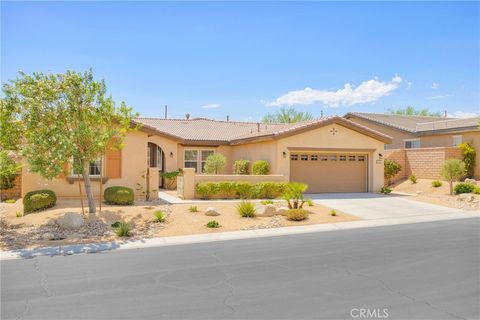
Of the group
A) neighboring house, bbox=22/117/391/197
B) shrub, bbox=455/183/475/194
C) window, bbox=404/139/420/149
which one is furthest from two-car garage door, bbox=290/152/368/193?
window, bbox=404/139/420/149

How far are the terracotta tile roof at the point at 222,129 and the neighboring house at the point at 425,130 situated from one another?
304 inches

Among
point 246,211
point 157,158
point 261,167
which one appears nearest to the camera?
point 246,211

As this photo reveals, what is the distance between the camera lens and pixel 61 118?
1359cm

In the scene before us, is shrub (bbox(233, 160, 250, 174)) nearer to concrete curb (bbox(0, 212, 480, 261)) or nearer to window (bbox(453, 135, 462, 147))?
concrete curb (bbox(0, 212, 480, 261))

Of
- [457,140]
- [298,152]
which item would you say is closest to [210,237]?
[298,152]

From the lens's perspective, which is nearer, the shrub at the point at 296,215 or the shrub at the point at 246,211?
the shrub at the point at 296,215

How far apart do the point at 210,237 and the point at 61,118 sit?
670 cm

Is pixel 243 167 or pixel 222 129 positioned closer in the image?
pixel 243 167

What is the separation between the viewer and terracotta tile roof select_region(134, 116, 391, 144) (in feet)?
75.3

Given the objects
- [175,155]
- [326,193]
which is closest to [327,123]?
[326,193]

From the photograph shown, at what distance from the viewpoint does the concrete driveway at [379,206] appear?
666 inches

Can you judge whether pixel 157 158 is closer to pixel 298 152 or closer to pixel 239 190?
pixel 239 190

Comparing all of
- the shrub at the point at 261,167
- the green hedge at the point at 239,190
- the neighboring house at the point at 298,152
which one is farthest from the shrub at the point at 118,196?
the shrub at the point at 261,167

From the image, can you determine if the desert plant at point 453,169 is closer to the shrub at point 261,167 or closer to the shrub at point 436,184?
the shrub at point 436,184
